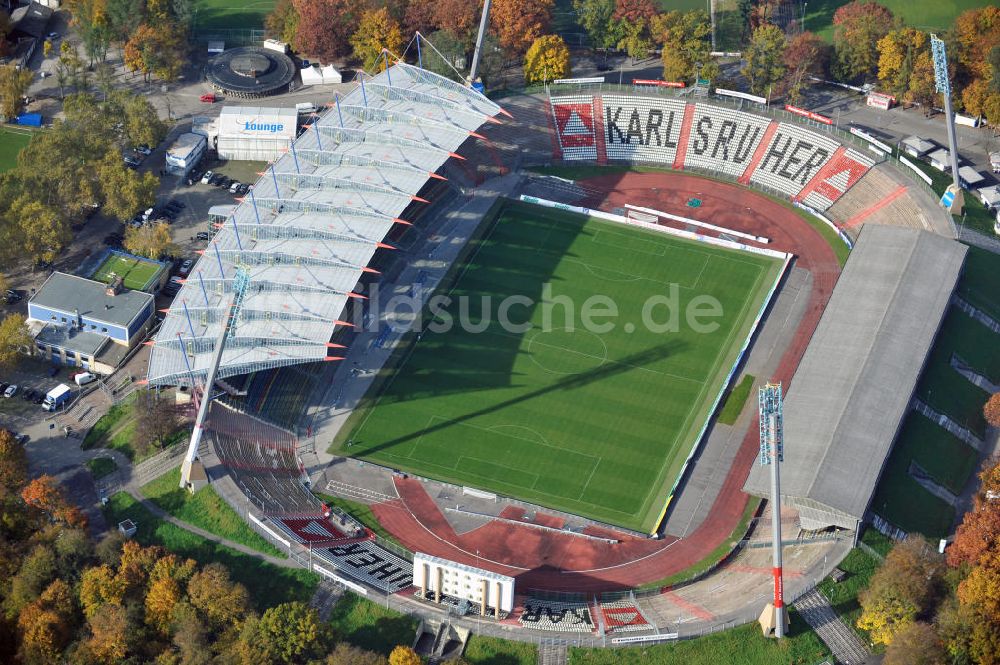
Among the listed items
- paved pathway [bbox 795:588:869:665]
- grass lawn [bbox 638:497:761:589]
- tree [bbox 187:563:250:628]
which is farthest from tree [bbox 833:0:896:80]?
tree [bbox 187:563:250:628]

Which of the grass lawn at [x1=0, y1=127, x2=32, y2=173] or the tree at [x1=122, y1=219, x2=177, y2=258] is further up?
the tree at [x1=122, y1=219, x2=177, y2=258]

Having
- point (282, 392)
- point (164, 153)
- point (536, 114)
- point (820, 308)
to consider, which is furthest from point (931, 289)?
point (164, 153)

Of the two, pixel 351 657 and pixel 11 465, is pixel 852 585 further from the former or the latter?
pixel 11 465

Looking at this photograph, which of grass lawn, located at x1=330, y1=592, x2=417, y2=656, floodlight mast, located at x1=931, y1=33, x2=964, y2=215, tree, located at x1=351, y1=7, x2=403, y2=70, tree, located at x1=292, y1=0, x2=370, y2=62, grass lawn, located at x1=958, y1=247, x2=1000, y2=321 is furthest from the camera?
tree, located at x1=292, y1=0, x2=370, y2=62

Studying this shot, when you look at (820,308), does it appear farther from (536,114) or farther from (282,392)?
(282,392)

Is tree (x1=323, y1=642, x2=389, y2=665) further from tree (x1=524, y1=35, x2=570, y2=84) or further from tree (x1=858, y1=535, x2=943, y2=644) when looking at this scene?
tree (x1=524, y1=35, x2=570, y2=84)
